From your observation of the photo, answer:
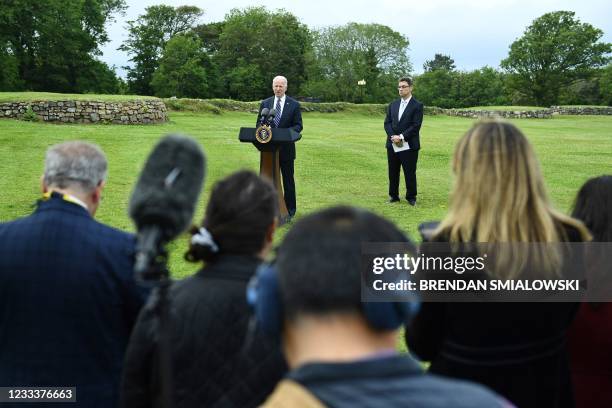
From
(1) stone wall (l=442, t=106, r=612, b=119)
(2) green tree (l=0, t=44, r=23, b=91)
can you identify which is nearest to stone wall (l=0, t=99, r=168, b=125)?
(1) stone wall (l=442, t=106, r=612, b=119)

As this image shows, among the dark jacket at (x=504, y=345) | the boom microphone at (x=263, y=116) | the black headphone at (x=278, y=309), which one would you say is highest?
the boom microphone at (x=263, y=116)

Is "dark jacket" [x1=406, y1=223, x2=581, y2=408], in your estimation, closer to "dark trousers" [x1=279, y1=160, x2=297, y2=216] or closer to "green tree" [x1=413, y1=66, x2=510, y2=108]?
"dark trousers" [x1=279, y1=160, x2=297, y2=216]

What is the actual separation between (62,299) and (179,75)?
Result: 64.4 meters

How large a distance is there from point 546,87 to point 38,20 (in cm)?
5468

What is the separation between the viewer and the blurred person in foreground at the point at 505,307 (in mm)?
2477

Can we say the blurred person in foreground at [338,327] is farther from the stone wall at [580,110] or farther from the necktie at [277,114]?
the stone wall at [580,110]

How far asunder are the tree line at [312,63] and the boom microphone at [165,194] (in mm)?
60682

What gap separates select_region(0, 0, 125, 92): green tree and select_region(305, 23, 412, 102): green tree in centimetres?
2639

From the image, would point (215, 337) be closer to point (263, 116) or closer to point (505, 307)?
point (505, 307)

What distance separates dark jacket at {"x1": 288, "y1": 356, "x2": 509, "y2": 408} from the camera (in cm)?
127

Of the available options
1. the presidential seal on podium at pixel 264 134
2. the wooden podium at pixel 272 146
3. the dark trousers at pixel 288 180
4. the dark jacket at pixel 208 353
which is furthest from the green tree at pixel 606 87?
the dark jacket at pixel 208 353

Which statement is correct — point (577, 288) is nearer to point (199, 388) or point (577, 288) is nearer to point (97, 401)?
point (199, 388)

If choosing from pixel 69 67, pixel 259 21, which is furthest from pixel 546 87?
pixel 69 67

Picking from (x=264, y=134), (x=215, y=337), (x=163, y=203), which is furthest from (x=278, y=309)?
(x=264, y=134)
